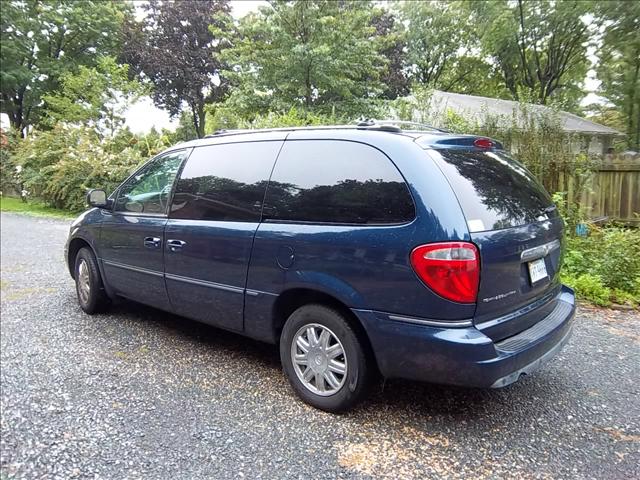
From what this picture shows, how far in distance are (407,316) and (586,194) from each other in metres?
5.99

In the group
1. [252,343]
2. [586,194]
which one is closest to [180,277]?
[252,343]

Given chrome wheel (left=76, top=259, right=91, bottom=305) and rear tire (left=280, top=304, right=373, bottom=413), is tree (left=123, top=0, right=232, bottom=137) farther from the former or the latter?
rear tire (left=280, top=304, right=373, bottom=413)

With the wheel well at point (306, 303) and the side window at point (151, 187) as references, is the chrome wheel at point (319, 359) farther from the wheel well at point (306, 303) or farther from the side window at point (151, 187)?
the side window at point (151, 187)

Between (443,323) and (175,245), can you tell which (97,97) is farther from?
(443,323)

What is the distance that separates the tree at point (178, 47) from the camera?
87.1 ft

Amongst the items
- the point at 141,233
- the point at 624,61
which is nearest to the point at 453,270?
the point at 141,233

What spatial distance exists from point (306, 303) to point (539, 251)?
4.92 feet

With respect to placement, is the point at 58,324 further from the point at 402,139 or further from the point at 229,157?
the point at 402,139

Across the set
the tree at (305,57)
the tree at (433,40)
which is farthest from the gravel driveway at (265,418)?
the tree at (433,40)

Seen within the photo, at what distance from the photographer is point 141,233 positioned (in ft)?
13.0

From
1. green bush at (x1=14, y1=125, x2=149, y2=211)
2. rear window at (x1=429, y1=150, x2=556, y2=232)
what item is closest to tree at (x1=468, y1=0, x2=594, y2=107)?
green bush at (x1=14, y1=125, x2=149, y2=211)

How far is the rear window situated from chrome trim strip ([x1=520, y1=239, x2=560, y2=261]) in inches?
6.7

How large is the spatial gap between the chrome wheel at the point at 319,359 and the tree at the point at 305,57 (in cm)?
1237

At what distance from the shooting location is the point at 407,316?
2438mm
